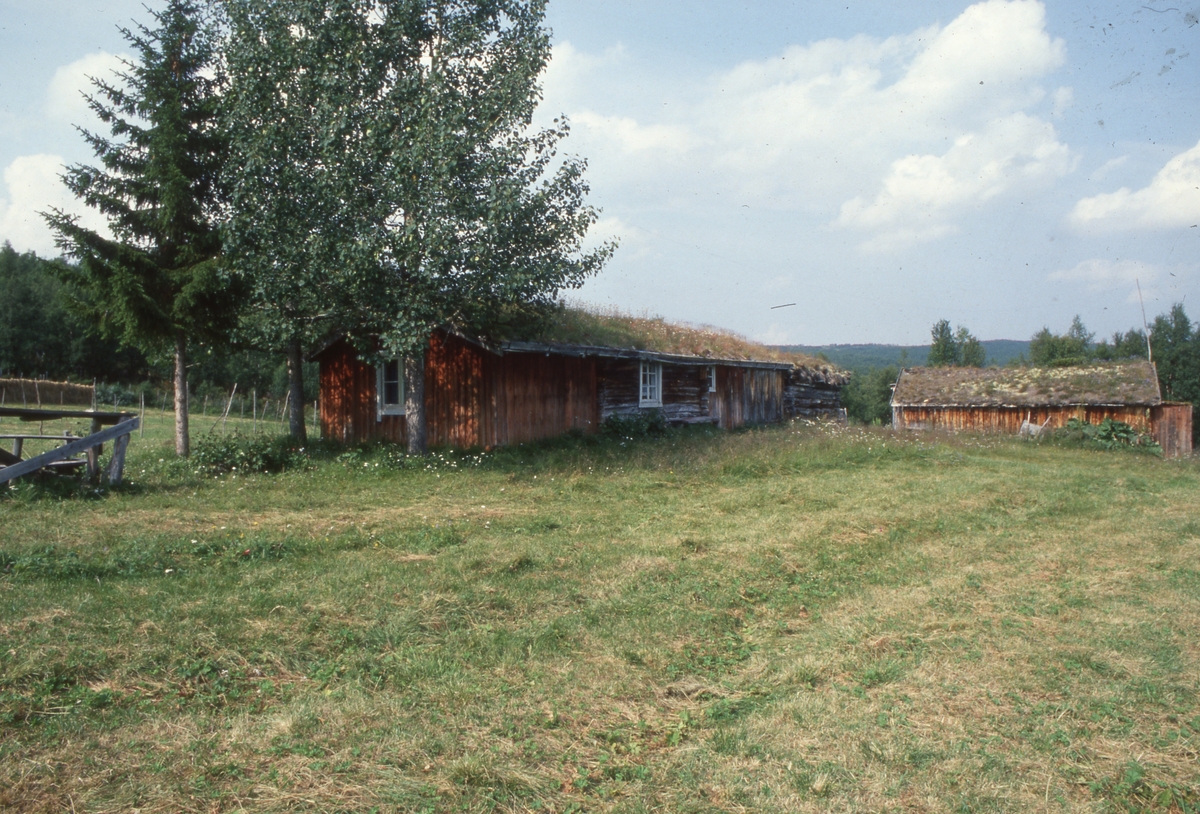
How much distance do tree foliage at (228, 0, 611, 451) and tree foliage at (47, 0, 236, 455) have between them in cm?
99

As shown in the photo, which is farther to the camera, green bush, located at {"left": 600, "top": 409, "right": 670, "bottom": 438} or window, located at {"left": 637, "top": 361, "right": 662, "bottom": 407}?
window, located at {"left": 637, "top": 361, "right": 662, "bottom": 407}

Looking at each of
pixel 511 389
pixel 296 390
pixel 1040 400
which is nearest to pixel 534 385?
pixel 511 389

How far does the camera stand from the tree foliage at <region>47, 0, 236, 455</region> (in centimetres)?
1412

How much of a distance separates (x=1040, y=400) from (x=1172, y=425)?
415 cm

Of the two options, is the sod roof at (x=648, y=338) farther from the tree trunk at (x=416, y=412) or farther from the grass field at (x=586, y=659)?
the grass field at (x=586, y=659)

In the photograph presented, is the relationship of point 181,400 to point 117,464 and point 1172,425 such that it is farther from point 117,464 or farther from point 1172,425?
point 1172,425

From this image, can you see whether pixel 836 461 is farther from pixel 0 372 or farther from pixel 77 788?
pixel 0 372

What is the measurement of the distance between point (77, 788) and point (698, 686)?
3296 mm

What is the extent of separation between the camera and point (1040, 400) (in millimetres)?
28859

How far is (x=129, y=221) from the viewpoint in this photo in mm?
14773

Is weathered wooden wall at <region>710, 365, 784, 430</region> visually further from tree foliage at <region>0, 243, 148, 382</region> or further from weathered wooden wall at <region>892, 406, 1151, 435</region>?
tree foliage at <region>0, 243, 148, 382</region>

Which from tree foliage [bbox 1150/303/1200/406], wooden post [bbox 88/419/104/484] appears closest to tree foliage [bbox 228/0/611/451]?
wooden post [bbox 88/419/104/484]

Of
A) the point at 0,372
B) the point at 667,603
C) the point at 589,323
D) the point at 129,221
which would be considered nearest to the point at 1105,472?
the point at 589,323

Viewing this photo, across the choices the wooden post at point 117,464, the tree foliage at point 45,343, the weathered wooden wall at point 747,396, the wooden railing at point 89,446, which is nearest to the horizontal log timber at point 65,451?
the wooden railing at point 89,446
